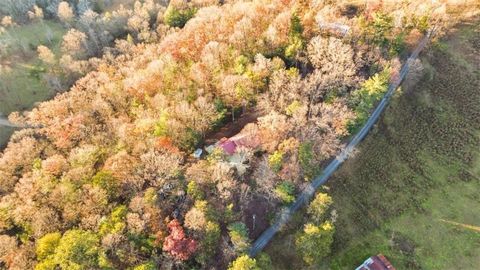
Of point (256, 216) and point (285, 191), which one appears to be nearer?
point (285, 191)

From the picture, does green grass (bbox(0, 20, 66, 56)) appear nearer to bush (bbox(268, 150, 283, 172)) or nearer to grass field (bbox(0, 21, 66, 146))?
grass field (bbox(0, 21, 66, 146))

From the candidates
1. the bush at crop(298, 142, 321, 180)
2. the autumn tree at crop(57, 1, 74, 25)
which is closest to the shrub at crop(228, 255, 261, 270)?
the bush at crop(298, 142, 321, 180)

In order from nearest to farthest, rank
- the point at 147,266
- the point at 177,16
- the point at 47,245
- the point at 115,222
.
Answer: the point at 147,266, the point at 47,245, the point at 115,222, the point at 177,16

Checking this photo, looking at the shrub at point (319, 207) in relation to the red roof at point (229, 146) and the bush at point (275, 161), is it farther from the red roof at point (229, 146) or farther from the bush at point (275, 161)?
the red roof at point (229, 146)

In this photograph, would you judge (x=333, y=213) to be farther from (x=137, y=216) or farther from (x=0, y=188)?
(x=0, y=188)

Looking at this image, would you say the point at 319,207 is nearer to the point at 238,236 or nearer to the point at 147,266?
the point at 238,236

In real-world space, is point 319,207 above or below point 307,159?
below

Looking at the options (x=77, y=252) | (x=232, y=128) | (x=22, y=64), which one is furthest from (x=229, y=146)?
(x=22, y=64)

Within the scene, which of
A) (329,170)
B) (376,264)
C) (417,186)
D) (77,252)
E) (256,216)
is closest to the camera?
(77,252)
